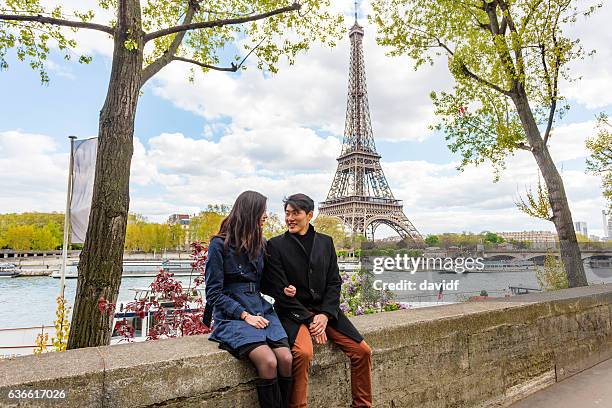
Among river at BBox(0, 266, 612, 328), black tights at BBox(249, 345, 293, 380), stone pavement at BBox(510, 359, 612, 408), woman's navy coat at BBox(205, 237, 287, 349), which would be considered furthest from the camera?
river at BBox(0, 266, 612, 328)

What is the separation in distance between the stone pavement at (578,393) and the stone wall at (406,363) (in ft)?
0.23

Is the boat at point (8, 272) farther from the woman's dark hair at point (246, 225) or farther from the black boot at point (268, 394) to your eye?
the black boot at point (268, 394)

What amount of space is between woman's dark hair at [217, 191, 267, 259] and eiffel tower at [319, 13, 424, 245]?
4282cm

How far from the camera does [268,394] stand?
196 centimetres

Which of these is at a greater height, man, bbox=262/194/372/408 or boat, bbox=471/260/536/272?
man, bbox=262/194/372/408

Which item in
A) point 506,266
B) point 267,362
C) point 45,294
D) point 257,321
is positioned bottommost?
point 45,294

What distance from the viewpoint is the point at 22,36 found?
4.43m

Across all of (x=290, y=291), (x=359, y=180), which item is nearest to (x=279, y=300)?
(x=290, y=291)

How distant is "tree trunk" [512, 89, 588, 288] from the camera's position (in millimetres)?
7047

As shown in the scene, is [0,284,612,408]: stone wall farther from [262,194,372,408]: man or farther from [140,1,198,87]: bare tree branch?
[140,1,198,87]: bare tree branch

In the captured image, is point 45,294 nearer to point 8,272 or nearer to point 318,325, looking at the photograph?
point 8,272

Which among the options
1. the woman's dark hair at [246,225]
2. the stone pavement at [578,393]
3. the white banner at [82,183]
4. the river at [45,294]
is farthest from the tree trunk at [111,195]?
the river at [45,294]

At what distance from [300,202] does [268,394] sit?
1.03m

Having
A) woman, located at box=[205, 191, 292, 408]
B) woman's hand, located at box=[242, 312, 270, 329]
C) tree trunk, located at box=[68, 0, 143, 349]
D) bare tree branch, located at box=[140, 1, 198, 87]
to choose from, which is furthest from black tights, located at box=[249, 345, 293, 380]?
bare tree branch, located at box=[140, 1, 198, 87]
